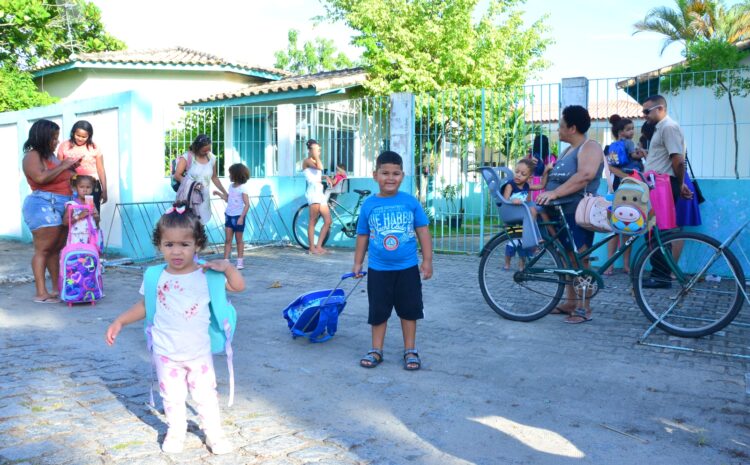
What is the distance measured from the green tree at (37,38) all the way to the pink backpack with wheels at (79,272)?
14.1 m

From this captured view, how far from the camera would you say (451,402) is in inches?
162

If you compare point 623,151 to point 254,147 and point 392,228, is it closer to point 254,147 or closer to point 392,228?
point 392,228

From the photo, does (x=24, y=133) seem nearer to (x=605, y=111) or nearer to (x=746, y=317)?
(x=605, y=111)

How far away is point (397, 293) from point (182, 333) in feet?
6.19

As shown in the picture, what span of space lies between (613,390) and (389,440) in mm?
1636

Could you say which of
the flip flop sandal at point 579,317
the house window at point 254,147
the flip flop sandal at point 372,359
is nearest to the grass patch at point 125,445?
the flip flop sandal at point 372,359

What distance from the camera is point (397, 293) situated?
4883mm

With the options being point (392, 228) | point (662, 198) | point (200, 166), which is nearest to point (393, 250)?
point (392, 228)

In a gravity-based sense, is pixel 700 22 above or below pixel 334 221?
above

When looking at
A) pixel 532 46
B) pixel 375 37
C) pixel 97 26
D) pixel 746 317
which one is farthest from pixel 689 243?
pixel 97 26

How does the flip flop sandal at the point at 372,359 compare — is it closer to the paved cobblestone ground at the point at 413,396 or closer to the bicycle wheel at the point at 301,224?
the paved cobblestone ground at the point at 413,396

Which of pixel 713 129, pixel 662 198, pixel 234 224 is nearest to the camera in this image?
pixel 662 198

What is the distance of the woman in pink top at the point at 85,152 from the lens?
7.88m

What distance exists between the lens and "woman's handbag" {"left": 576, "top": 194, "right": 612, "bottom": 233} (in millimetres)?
5578
